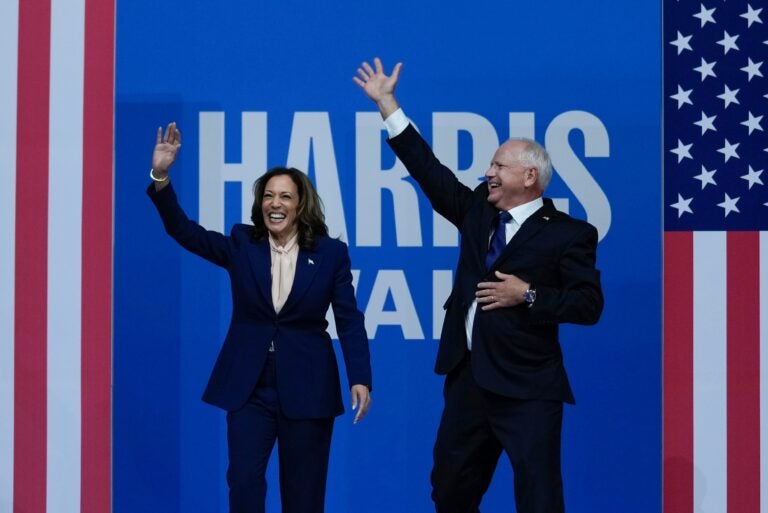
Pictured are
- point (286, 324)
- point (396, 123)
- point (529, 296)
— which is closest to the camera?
point (529, 296)

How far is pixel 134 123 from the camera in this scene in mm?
4441

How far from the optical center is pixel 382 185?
14.6ft

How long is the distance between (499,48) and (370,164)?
681 mm

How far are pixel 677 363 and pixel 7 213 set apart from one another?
8.86 ft

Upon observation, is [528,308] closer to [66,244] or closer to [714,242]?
[714,242]

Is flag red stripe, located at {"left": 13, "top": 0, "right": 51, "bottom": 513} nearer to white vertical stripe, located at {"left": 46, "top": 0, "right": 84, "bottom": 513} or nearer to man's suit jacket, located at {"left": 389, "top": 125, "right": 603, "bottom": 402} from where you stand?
white vertical stripe, located at {"left": 46, "top": 0, "right": 84, "bottom": 513}

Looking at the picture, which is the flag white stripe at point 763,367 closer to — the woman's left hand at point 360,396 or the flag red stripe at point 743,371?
the flag red stripe at point 743,371

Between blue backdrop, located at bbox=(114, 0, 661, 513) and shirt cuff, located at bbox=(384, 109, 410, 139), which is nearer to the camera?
shirt cuff, located at bbox=(384, 109, 410, 139)

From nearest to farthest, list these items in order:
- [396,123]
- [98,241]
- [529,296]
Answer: [529,296] → [396,123] → [98,241]

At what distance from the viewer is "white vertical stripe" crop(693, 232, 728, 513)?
14.6ft

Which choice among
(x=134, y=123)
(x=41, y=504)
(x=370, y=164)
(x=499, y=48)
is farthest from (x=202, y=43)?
(x=41, y=504)

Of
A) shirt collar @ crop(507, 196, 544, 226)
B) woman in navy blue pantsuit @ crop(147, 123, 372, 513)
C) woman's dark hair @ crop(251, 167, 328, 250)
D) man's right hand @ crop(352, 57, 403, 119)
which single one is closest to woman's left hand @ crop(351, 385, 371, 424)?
woman in navy blue pantsuit @ crop(147, 123, 372, 513)

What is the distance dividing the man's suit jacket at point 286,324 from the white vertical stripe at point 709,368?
5.18 feet

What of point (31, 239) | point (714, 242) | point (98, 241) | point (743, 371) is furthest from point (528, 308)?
point (31, 239)
